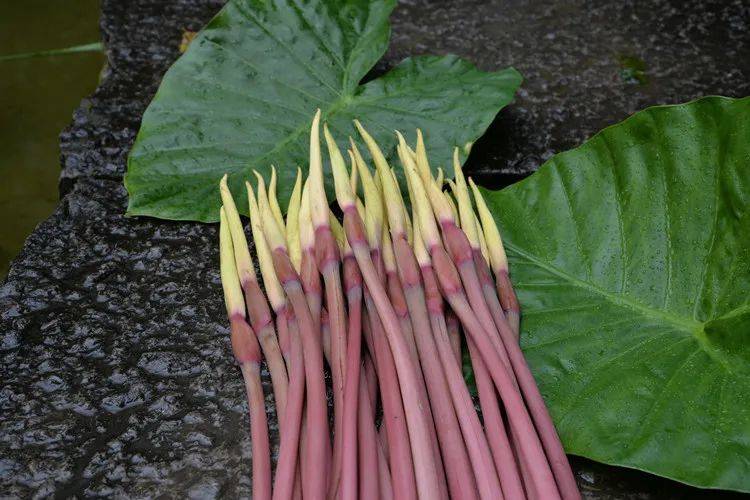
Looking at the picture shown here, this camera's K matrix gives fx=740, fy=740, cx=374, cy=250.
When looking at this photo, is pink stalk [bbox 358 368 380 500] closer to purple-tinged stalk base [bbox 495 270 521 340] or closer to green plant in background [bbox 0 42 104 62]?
purple-tinged stalk base [bbox 495 270 521 340]

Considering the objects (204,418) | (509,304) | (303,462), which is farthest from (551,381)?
(204,418)

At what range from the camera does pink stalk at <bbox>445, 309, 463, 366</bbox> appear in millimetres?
1187

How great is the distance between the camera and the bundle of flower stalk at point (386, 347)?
0.99 meters

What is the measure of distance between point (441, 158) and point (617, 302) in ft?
1.69

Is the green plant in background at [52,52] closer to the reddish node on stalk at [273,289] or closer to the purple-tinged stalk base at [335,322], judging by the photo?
the reddish node on stalk at [273,289]

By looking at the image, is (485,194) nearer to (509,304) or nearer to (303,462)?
(509,304)

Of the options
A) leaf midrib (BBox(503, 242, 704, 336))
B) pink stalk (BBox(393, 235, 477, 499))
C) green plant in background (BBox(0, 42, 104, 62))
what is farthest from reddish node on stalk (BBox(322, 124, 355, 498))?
green plant in background (BBox(0, 42, 104, 62))

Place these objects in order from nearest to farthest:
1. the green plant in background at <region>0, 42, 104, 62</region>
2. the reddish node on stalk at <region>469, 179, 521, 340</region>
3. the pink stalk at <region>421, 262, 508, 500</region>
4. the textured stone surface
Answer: the pink stalk at <region>421, 262, 508, 500</region>, the textured stone surface, the reddish node on stalk at <region>469, 179, 521, 340</region>, the green plant in background at <region>0, 42, 104, 62</region>

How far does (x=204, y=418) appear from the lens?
119 centimetres

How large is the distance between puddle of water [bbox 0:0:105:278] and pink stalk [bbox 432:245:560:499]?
1.73m

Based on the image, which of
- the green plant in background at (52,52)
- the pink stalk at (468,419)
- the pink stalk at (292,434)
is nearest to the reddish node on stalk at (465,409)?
the pink stalk at (468,419)

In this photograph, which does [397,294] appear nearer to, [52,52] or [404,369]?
[404,369]

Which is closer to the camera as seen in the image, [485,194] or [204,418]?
[204,418]

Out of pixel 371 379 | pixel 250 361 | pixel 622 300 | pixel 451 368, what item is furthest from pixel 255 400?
pixel 622 300
